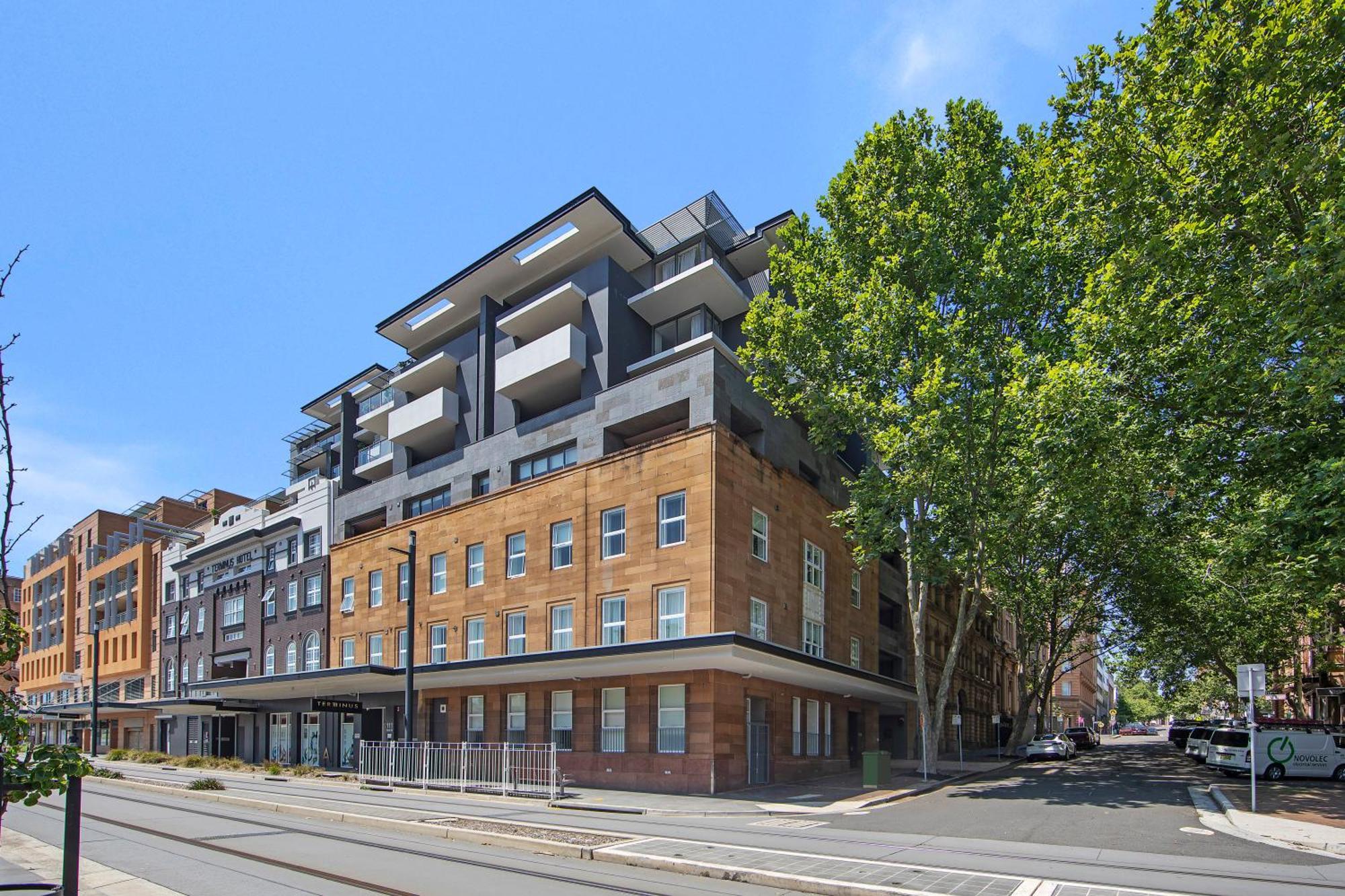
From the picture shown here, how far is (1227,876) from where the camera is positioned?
11273mm

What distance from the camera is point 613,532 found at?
28.6 metres

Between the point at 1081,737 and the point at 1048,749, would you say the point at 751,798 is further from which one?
the point at 1081,737

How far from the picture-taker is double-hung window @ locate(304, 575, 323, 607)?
41531mm

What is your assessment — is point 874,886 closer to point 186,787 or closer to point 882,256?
point 882,256

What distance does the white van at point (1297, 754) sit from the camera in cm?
2873

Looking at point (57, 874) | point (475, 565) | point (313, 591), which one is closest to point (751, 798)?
point (475, 565)

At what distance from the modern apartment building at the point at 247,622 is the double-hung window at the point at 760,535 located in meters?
22.1

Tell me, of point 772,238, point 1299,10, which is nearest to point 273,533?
point 772,238

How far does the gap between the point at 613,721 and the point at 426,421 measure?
18401mm

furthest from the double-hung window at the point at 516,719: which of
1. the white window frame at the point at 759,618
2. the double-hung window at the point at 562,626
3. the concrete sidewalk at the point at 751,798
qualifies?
the white window frame at the point at 759,618

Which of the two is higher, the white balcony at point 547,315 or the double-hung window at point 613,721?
the white balcony at point 547,315

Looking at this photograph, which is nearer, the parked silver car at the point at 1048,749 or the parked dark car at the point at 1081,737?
the parked silver car at the point at 1048,749

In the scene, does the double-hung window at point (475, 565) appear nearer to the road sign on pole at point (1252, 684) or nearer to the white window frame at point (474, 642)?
the white window frame at point (474, 642)

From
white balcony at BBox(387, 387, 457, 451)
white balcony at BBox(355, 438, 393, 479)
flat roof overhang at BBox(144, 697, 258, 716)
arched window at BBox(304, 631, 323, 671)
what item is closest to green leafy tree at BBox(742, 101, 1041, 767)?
white balcony at BBox(387, 387, 457, 451)
